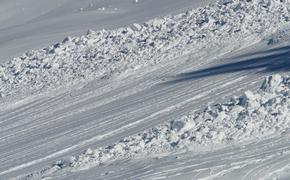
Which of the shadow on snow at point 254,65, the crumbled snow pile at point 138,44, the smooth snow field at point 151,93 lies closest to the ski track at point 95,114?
the smooth snow field at point 151,93

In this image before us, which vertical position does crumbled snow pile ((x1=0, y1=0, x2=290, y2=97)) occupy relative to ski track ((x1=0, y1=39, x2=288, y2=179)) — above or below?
above

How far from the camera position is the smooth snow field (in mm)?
13422

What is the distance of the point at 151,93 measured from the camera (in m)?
17.7

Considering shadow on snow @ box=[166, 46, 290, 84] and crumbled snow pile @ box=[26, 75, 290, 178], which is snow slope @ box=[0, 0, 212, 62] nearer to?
shadow on snow @ box=[166, 46, 290, 84]

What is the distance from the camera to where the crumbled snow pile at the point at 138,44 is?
788 inches

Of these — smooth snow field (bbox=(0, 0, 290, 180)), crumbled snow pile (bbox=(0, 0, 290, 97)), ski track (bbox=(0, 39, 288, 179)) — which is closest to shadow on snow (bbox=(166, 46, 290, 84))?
smooth snow field (bbox=(0, 0, 290, 180))

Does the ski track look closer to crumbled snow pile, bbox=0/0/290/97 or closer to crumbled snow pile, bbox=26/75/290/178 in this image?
crumbled snow pile, bbox=26/75/290/178

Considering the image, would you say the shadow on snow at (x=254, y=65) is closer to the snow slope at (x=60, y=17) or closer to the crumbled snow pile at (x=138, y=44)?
the crumbled snow pile at (x=138, y=44)

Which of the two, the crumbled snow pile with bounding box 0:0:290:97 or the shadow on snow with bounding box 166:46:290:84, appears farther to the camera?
the crumbled snow pile with bounding box 0:0:290:97

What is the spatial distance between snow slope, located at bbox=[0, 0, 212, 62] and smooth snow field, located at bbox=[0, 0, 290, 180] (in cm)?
9

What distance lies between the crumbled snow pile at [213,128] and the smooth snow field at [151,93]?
0.02 meters

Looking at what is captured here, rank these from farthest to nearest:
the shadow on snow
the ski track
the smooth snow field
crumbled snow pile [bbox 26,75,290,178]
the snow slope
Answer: the snow slope, the shadow on snow, the ski track, crumbled snow pile [bbox 26,75,290,178], the smooth snow field

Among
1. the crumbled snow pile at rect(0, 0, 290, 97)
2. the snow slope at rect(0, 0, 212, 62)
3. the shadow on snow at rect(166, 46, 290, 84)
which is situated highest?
Answer: the snow slope at rect(0, 0, 212, 62)

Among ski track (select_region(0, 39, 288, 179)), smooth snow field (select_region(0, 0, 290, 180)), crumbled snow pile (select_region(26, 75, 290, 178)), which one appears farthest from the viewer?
ski track (select_region(0, 39, 288, 179))
